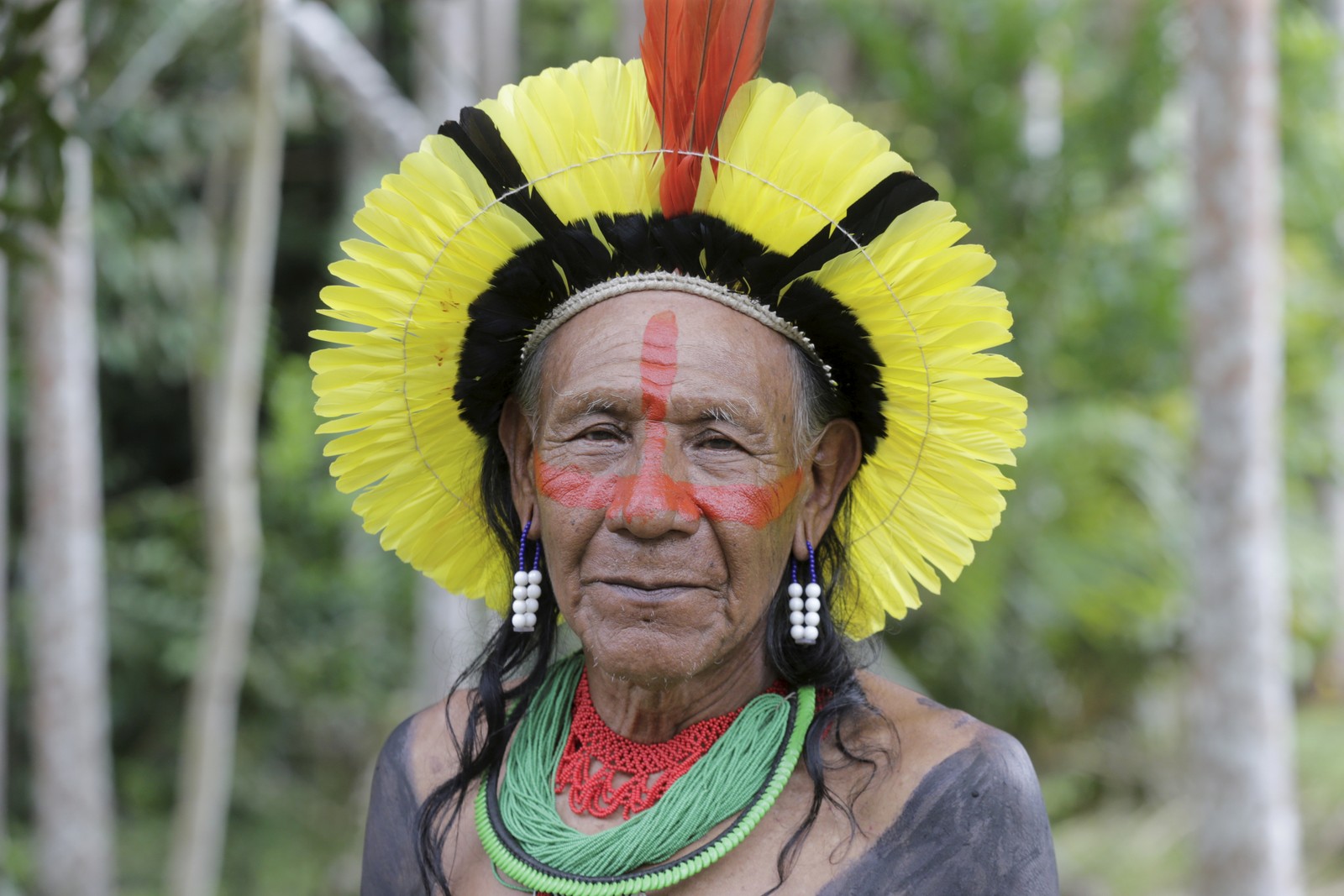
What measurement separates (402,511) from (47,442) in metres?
3.98

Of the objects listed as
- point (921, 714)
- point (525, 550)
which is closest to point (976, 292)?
point (921, 714)

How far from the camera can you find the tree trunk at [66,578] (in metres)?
5.53

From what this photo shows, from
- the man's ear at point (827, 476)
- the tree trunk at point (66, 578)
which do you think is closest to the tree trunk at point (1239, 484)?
the man's ear at point (827, 476)

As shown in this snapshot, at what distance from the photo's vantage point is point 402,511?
240 centimetres

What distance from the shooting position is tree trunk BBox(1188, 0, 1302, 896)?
452 centimetres

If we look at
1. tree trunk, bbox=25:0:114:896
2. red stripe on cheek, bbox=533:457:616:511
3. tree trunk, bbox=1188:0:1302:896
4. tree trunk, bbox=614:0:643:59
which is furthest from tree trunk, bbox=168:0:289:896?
tree trunk, bbox=1188:0:1302:896

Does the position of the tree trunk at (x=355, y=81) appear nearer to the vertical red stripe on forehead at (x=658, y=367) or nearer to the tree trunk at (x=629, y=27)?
the tree trunk at (x=629, y=27)

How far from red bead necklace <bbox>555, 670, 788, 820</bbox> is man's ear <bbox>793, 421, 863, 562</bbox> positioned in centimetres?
28

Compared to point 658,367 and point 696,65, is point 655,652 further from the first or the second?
point 696,65

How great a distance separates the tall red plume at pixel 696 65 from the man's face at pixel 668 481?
0.80 ft

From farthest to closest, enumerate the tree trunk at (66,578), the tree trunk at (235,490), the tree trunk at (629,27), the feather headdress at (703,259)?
the tree trunk at (66,578), the tree trunk at (235,490), the tree trunk at (629,27), the feather headdress at (703,259)

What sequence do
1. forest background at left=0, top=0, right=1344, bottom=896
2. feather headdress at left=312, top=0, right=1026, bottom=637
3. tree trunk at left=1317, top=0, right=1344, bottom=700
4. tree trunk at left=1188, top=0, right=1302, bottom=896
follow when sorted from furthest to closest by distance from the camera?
1. tree trunk at left=1317, top=0, right=1344, bottom=700
2. forest background at left=0, top=0, right=1344, bottom=896
3. tree trunk at left=1188, top=0, right=1302, bottom=896
4. feather headdress at left=312, top=0, right=1026, bottom=637

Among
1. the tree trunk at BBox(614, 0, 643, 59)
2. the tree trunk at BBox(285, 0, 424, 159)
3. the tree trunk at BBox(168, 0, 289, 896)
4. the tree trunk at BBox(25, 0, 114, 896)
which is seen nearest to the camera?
the tree trunk at BBox(614, 0, 643, 59)

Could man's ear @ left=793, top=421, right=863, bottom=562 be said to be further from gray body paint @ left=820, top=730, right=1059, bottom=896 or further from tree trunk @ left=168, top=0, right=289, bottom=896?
tree trunk @ left=168, top=0, right=289, bottom=896
